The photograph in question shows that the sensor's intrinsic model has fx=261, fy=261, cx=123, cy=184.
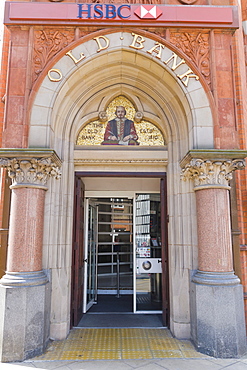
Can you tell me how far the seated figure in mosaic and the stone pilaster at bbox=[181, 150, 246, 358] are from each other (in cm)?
143

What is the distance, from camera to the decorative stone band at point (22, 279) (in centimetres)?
398

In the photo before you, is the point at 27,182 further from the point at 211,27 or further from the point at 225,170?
the point at 211,27

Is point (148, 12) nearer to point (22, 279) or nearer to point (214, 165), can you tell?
point (214, 165)

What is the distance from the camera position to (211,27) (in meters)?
4.88

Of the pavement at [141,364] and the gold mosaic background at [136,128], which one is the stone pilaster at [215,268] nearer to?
the pavement at [141,364]

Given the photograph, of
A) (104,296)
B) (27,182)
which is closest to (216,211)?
(27,182)

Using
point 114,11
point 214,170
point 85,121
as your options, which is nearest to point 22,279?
point 85,121

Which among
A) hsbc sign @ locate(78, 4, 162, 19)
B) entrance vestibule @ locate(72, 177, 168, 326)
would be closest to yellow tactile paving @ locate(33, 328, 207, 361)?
entrance vestibule @ locate(72, 177, 168, 326)

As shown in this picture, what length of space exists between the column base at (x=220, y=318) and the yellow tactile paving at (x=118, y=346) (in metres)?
0.27

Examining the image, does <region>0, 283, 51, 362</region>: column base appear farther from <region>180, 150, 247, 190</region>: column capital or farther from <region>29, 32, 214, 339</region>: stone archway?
<region>180, 150, 247, 190</region>: column capital

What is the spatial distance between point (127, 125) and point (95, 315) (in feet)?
14.1

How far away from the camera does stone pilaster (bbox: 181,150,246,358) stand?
3988mm

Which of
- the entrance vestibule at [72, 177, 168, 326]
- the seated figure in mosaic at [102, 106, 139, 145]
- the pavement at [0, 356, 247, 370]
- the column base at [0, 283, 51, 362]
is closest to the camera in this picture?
the pavement at [0, 356, 247, 370]

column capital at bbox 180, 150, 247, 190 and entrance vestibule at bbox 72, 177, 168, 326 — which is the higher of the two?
column capital at bbox 180, 150, 247, 190
